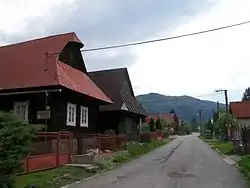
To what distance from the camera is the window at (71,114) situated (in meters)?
24.6

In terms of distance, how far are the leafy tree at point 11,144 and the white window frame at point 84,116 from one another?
1576 centimetres

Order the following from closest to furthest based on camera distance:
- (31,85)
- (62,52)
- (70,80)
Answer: (31,85) → (70,80) → (62,52)

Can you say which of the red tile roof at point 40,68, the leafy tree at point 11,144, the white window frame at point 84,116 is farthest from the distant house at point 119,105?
the leafy tree at point 11,144

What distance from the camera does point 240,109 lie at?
72.9 metres

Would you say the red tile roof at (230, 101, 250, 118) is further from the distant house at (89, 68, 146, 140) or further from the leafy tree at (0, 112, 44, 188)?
the leafy tree at (0, 112, 44, 188)

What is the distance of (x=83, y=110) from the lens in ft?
90.1

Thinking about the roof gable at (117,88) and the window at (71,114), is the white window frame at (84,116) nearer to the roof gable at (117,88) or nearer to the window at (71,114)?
the window at (71,114)

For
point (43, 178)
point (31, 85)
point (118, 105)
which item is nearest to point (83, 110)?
point (31, 85)

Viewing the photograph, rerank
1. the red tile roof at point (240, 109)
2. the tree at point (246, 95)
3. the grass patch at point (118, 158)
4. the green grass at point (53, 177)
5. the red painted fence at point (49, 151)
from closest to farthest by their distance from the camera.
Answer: the green grass at point (53, 177), the red painted fence at point (49, 151), the grass patch at point (118, 158), the red tile roof at point (240, 109), the tree at point (246, 95)

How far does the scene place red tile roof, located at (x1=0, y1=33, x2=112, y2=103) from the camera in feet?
75.6

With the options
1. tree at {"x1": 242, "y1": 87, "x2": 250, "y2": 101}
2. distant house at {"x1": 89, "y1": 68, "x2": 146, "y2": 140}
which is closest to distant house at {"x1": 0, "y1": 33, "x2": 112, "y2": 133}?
distant house at {"x1": 89, "y1": 68, "x2": 146, "y2": 140}

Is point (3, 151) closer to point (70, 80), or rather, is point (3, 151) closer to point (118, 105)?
point (70, 80)

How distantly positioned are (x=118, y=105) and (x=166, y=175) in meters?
20.9

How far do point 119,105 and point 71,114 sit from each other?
1268 centimetres
